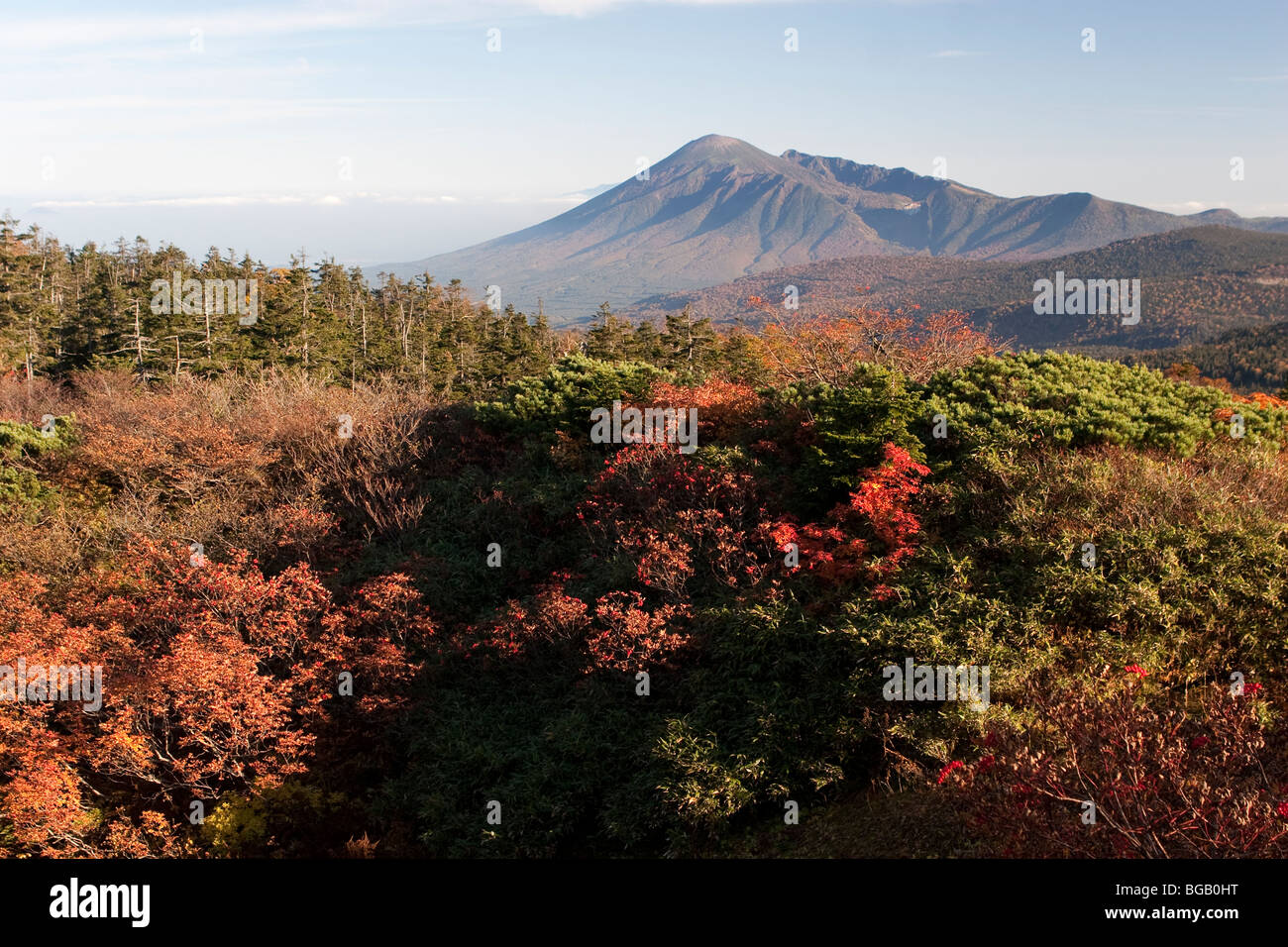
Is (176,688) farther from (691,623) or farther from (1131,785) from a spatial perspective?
(1131,785)

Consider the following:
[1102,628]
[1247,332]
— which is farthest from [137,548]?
[1247,332]

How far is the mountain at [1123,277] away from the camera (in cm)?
10169

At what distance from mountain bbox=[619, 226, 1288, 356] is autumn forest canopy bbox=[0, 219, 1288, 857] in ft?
186

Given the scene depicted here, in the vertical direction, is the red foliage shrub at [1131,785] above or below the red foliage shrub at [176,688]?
above

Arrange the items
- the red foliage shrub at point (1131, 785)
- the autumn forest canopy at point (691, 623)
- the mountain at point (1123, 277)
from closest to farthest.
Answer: the red foliage shrub at point (1131, 785) < the autumn forest canopy at point (691, 623) < the mountain at point (1123, 277)

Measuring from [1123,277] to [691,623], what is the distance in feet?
435

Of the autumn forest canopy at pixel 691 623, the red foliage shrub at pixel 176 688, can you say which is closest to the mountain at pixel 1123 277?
the autumn forest canopy at pixel 691 623

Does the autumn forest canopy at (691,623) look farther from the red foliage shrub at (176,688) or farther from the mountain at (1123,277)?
the mountain at (1123,277)

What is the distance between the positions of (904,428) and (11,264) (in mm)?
44569

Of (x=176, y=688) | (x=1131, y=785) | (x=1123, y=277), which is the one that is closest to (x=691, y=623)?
(x=1131, y=785)

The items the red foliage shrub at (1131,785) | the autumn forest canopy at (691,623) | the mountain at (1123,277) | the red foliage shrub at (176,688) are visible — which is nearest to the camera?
the red foliage shrub at (1131,785)

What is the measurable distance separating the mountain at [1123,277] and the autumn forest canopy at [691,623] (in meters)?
56.7

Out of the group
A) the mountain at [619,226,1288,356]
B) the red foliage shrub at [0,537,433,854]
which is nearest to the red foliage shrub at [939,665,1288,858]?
the red foliage shrub at [0,537,433,854]
